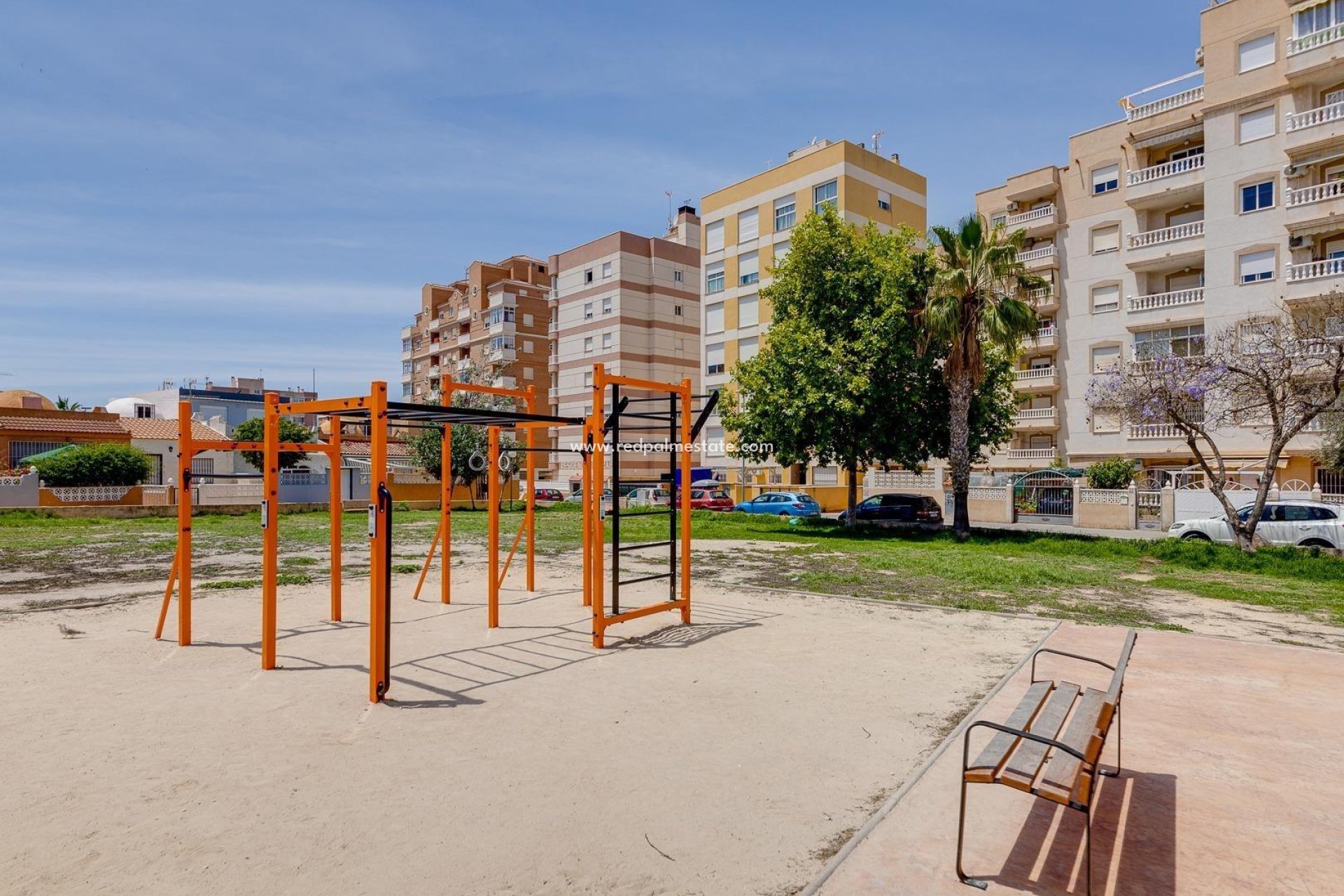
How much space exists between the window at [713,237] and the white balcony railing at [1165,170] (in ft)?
75.4

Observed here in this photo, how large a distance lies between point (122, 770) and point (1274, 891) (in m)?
6.44

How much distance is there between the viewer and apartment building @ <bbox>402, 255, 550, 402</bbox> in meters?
67.4

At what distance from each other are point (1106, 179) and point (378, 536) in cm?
4666

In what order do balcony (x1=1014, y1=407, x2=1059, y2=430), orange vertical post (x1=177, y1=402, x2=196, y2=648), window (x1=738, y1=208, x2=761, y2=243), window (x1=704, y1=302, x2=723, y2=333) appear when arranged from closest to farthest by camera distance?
orange vertical post (x1=177, y1=402, x2=196, y2=648)
balcony (x1=1014, y1=407, x2=1059, y2=430)
window (x1=738, y1=208, x2=761, y2=243)
window (x1=704, y1=302, x2=723, y2=333)

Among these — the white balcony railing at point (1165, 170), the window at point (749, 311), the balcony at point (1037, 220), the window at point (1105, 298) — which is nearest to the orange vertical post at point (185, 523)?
the window at point (749, 311)

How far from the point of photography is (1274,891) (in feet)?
11.9

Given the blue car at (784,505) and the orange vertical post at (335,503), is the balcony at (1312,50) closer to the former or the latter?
the blue car at (784,505)

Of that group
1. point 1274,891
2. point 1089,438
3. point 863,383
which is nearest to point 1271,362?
point 863,383

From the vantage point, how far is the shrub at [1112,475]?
35.3 m

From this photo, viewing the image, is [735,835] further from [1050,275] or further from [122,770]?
[1050,275]

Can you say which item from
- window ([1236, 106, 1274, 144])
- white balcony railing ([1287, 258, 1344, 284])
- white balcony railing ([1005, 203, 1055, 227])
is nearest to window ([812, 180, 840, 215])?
white balcony railing ([1005, 203, 1055, 227])

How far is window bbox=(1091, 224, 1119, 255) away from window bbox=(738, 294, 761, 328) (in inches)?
729

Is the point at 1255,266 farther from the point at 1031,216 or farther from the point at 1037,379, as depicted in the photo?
the point at 1031,216

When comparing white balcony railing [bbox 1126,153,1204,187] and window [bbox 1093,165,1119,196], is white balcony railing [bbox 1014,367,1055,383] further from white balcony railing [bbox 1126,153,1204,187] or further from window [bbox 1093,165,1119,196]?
white balcony railing [bbox 1126,153,1204,187]
